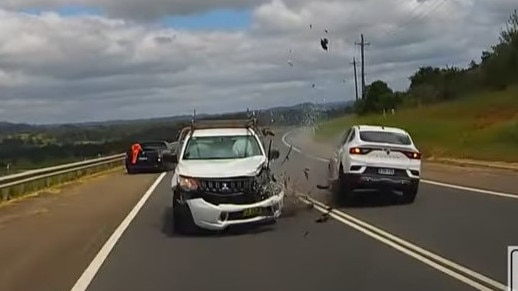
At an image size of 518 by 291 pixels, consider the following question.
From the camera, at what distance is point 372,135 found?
21344mm

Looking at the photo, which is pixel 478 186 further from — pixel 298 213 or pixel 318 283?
pixel 318 283

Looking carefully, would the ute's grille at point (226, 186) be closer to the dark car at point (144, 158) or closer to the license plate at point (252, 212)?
the license plate at point (252, 212)

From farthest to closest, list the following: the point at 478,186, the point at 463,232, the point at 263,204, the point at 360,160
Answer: the point at 478,186, the point at 360,160, the point at 263,204, the point at 463,232

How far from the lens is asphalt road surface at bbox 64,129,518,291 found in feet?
34.9

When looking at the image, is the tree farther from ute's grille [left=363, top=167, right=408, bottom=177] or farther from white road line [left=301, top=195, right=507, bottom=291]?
white road line [left=301, top=195, right=507, bottom=291]

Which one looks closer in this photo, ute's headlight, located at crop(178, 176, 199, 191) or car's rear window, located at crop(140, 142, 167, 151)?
ute's headlight, located at crop(178, 176, 199, 191)

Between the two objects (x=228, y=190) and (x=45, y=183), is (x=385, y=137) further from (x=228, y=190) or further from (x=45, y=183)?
(x=45, y=183)

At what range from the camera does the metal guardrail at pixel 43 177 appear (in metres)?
25.6

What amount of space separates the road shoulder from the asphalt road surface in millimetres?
383

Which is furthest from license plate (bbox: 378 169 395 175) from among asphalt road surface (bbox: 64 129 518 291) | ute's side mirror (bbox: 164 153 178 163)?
ute's side mirror (bbox: 164 153 178 163)

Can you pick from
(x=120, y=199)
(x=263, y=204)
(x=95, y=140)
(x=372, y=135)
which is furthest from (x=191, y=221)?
(x=95, y=140)

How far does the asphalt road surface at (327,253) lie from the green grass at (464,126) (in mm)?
20706

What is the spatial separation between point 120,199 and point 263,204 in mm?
10475

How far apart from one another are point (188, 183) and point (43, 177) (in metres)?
15.5
